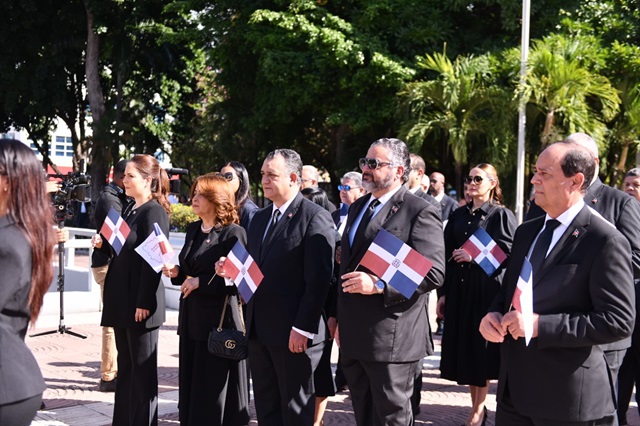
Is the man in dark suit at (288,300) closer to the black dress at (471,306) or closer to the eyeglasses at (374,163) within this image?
the eyeglasses at (374,163)

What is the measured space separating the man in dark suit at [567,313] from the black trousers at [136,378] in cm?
293

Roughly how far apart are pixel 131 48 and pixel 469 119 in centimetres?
1666

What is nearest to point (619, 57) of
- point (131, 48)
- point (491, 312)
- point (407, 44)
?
point (407, 44)

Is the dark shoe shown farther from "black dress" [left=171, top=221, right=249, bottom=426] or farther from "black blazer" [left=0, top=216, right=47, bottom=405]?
"black blazer" [left=0, top=216, right=47, bottom=405]

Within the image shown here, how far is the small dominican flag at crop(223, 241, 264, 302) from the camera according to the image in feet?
16.0

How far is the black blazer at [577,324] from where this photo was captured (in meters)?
3.34

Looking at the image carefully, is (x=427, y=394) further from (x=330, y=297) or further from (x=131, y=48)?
(x=131, y=48)

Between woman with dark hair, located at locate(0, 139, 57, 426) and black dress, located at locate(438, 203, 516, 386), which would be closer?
woman with dark hair, located at locate(0, 139, 57, 426)

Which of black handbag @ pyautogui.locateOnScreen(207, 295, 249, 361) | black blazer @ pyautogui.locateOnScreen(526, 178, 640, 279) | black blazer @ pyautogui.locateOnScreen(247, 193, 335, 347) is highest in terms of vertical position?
black blazer @ pyautogui.locateOnScreen(526, 178, 640, 279)

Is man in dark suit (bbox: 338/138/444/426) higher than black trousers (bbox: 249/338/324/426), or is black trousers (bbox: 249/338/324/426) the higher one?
man in dark suit (bbox: 338/138/444/426)

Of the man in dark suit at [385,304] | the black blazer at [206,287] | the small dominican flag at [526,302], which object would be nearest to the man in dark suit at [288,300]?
the man in dark suit at [385,304]

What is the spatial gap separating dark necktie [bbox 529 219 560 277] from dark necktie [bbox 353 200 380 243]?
1249 millimetres

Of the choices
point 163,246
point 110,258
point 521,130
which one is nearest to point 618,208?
point 163,246

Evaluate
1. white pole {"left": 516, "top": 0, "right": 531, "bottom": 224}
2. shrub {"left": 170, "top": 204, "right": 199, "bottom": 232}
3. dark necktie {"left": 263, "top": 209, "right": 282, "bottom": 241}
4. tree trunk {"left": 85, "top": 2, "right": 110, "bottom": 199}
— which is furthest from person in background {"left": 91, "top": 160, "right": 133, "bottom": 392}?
tree trunk {"left": 85, "top": 2, "right": 110, "bottom": 199}
